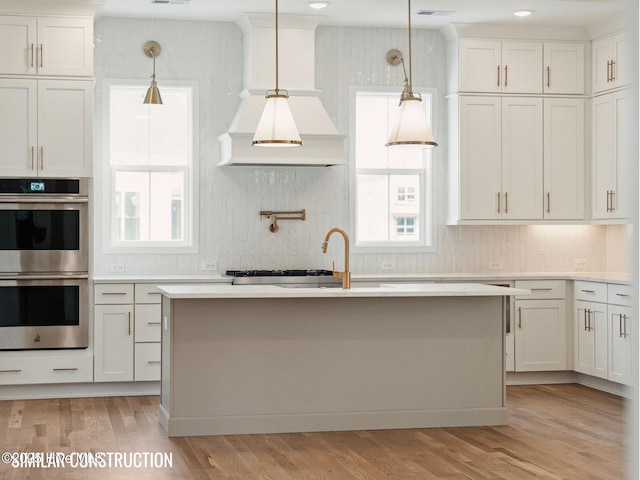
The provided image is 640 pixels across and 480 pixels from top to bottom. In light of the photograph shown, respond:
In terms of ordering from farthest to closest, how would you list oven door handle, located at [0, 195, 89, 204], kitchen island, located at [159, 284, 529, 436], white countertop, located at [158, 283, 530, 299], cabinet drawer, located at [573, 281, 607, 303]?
cabinet drawer, located at [573, 281, 607, 303] < oven door handle, located at [0, 195, 89, 204] < kitchen island, located at [159, 284, 529, 436] < white countertop, located at [158, 283, 530, 299]

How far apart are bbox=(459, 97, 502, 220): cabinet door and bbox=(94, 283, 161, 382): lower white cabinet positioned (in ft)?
8.88

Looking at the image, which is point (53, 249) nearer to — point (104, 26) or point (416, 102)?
point (104, 26)

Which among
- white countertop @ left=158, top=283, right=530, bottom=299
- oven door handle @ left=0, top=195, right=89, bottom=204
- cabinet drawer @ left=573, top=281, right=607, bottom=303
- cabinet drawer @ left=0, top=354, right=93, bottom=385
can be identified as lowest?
cabinet drawer @ left=0, top=354, right=93, bottom=385

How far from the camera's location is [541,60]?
23.4ft

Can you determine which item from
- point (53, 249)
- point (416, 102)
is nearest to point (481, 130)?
point (416, 102)

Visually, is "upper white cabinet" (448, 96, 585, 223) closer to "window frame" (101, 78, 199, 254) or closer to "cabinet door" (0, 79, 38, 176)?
"window frame" (101, 78, 199, 254)

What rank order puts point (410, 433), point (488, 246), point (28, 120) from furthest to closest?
point (488, 246), point (28, 120), point (410, 433)

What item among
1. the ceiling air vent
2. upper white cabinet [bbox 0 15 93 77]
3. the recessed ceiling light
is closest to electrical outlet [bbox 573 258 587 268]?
the ceiling air vent

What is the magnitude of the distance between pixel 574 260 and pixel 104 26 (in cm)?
453

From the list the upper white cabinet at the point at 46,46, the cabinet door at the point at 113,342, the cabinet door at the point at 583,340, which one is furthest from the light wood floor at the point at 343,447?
the upper white cabinet at the point at 46,46

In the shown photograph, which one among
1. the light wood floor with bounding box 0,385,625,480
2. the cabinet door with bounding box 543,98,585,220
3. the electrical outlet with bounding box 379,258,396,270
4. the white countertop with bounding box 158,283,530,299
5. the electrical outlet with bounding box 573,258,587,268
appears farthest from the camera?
the electrical outlet with bounding box 573,258,587,268

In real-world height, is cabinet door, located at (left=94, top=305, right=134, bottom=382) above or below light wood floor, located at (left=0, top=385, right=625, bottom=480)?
above

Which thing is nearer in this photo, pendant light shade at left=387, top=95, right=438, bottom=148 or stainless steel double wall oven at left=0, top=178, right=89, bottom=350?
pendant light shade at left=387, top=95, right=438, bottom=148

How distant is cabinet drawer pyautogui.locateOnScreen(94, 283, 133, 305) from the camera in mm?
6254
